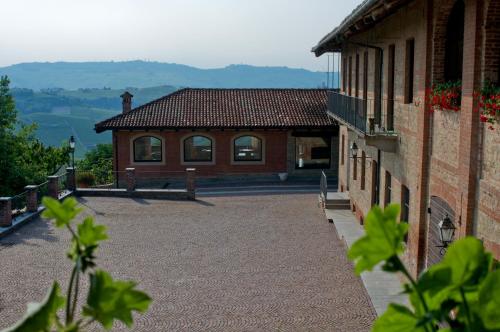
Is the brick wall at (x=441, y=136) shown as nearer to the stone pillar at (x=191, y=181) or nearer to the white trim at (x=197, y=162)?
the stone pillar at (x=191, y=181)

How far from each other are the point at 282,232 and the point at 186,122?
1389 cm

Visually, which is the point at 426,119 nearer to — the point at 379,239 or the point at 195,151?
the point at 379,239

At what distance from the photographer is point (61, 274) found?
50.6 ft

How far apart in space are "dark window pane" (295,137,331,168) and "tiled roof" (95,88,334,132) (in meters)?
1.09

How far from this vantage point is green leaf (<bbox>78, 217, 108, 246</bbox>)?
1750mm

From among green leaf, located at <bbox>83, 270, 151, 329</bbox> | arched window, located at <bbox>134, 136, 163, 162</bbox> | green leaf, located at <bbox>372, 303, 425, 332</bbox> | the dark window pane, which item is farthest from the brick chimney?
green leaf, located at <bbox>372, 303, 425, 332</bbox>

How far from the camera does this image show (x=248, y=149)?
34406 millimetres

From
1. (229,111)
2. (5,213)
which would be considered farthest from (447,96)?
(229,111)

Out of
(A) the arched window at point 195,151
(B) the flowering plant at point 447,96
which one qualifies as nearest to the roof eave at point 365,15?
(B) the flowering plant at point 447,96

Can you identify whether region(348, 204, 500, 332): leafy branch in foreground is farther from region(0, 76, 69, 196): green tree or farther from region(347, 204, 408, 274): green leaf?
region(0, 76, 69, 196): green tree

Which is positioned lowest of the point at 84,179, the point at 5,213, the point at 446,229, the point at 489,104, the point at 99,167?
the point at 99,167

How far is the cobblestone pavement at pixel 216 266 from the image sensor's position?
1228 centimetres

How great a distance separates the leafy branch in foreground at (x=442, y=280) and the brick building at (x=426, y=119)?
7.35 meters

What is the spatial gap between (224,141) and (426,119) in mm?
21592
